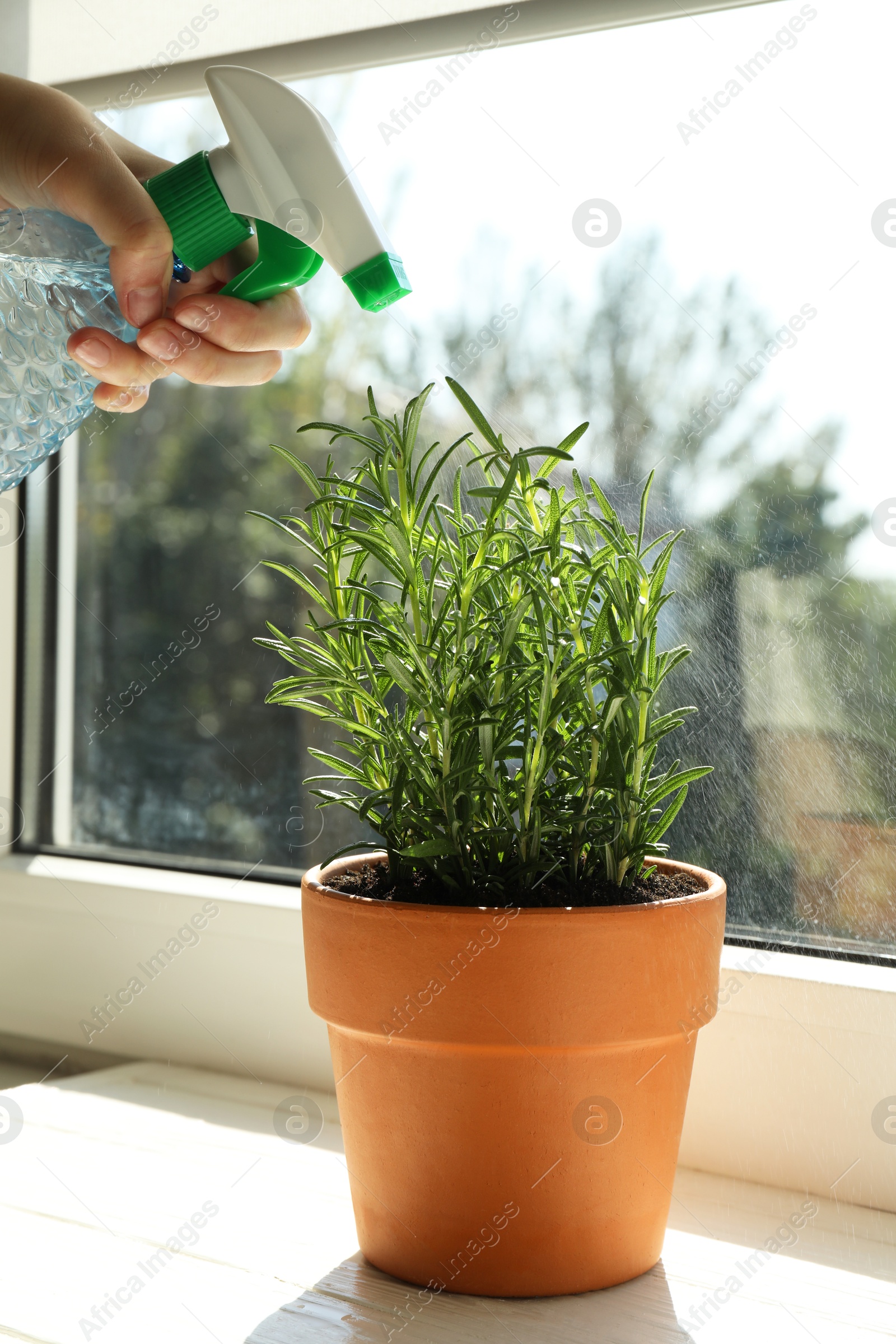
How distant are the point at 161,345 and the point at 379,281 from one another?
166 millimetres

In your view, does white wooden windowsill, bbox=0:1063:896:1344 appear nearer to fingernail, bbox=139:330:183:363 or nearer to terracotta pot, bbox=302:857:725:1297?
terracotta pot, bbox=302:857:725:1297

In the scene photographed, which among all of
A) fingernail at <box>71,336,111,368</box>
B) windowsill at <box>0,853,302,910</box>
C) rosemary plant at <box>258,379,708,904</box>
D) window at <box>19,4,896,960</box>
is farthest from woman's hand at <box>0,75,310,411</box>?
windowsill at <box>0,853,302,910</box>

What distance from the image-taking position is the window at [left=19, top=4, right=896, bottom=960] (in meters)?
0.84

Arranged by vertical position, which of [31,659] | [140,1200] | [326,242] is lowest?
[140,1200]

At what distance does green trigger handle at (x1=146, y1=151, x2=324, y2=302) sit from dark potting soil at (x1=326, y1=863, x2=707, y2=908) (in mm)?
376

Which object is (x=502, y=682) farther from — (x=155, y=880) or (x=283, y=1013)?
(x=155, y=880)

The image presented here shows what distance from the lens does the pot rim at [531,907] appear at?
22.4 inches

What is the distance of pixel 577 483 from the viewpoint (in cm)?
67

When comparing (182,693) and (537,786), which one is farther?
(182,693)

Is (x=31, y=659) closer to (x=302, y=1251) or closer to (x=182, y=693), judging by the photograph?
(x=182, y=693)

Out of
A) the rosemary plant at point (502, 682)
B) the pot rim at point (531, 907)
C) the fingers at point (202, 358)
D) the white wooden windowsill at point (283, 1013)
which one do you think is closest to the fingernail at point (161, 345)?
the fingers at point (202, 358)

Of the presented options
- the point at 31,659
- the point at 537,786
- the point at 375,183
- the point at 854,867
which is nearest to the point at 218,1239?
the point at 537,786

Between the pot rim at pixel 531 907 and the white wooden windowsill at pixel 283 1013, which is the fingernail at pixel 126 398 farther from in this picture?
the white wooden windowsill at pixel 283 1013

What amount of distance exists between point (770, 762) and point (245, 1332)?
0.54 metres
